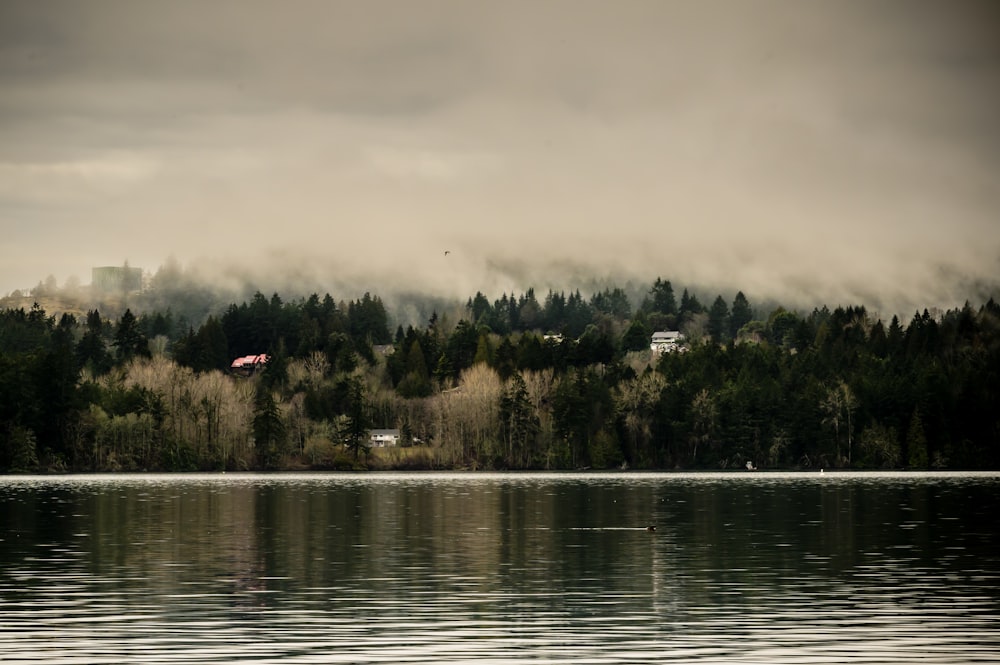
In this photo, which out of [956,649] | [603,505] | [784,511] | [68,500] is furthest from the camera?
[68,500]

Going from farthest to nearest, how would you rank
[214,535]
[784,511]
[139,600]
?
[784,511] → [214,535] → [139,600]

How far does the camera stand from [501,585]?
51.8m

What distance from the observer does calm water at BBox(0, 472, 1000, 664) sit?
124 ft

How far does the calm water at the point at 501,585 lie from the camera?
124 ft

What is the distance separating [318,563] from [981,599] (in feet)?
88.0

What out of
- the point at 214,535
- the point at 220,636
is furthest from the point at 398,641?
the point at 214,535

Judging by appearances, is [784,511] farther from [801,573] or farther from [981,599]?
[981,599]

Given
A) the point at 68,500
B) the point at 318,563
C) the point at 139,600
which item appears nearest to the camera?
the point at 139,600

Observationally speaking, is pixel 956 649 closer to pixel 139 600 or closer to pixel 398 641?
pixel 398 641

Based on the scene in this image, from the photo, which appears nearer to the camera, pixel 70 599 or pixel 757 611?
pixel 757 611

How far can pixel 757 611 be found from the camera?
44.3 meters

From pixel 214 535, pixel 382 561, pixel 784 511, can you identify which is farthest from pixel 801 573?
pixel 784 511

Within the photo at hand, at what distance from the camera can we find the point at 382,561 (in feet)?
199

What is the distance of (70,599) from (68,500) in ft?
236
